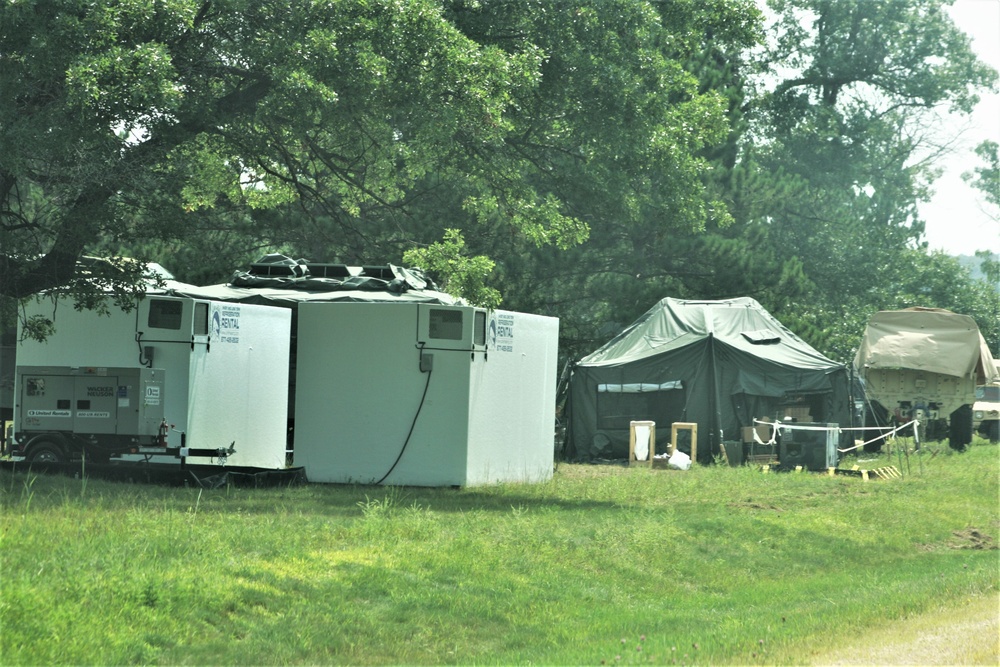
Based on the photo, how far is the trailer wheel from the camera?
16031 mm

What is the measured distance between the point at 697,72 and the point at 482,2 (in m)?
16.2

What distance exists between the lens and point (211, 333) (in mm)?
16031

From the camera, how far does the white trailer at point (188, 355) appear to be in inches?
624

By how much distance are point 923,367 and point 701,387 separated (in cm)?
598

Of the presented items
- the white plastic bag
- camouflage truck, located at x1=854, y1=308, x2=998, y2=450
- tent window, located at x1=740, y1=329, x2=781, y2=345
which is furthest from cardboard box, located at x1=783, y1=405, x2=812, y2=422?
the white plastic bag

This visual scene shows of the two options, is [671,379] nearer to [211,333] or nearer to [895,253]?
[211,333]

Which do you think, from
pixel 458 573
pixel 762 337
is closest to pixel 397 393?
pixel 458 573

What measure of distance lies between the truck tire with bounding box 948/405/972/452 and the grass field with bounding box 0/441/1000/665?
39.9 ft

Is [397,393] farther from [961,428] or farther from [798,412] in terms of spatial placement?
[961,428]

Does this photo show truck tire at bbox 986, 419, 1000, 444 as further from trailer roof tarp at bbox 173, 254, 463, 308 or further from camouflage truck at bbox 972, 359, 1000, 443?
trailer roof tarp at bbox 173, 254, 463, 308

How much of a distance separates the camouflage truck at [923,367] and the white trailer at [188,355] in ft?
53.1

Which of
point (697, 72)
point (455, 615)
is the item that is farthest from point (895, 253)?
point (455, 615)

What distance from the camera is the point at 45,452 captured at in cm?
1609

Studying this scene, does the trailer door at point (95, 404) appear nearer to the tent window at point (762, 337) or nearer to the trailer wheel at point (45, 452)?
the trailer wheel at point (45, 452)
